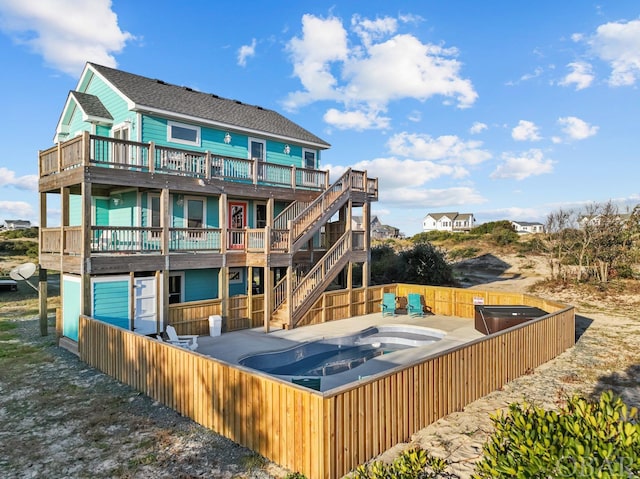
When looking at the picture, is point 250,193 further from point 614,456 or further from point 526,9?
point 614,456

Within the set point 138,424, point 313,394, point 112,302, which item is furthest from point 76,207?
point 313,394

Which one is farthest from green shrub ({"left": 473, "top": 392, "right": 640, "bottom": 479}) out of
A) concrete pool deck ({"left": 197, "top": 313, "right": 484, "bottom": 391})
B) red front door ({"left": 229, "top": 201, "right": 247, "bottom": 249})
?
red front door ({"left": 229, "top": 201, "right": 247, "bottom": 249})

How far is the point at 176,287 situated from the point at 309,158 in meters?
10.1

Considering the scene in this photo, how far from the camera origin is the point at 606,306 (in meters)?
22.5

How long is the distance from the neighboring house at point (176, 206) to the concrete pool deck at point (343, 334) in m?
1.11

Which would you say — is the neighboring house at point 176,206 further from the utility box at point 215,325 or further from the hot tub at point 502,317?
the hot tub at point 502,317

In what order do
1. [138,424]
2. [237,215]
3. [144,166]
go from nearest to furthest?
[138,424] < [144,166] < [237,215]

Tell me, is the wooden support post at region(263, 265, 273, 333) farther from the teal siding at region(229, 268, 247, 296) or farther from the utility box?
the teal siding at region(229, 268, 247, 296)

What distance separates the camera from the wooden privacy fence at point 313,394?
6.08 meters

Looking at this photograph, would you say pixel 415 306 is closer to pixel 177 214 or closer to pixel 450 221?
pixel 177 214

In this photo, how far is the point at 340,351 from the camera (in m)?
14.9

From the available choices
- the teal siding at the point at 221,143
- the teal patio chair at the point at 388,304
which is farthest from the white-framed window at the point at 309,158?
the teal patio chair at the point at 388,304

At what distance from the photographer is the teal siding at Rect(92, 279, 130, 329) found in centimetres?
1311

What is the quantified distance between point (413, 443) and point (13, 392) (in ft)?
29.7
